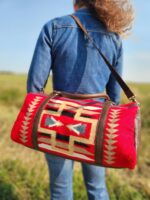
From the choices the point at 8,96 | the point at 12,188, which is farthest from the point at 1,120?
the point at 8,96

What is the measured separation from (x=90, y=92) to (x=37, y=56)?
0.39m

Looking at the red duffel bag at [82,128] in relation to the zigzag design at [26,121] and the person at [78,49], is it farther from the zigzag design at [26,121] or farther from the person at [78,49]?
the person at [78,49]

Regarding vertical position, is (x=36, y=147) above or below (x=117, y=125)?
below

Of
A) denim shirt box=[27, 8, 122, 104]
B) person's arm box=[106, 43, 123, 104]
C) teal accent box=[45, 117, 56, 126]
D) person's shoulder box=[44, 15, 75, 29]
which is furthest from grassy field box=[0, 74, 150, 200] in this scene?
person's shoulder box=[44, 15, 75, 29]

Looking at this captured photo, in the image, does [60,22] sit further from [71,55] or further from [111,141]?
[111,141]

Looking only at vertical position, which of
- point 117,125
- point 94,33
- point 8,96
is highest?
point 94,33

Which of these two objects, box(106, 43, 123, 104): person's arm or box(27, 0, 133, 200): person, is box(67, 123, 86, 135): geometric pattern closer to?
box(27, 0, 133, 200): person

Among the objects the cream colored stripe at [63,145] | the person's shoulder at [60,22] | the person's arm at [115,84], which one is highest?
the person's shoulder at [60,22]

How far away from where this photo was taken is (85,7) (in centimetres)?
287

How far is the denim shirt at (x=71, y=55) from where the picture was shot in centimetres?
277

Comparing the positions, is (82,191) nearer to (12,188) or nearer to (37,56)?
(12,188)

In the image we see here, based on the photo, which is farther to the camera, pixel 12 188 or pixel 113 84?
pixel 12 188

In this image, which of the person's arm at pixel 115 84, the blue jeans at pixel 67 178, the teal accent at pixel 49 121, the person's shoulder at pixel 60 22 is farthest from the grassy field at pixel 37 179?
the person's shoulder at pixel 60 22

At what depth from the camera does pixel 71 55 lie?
2.78 metres
